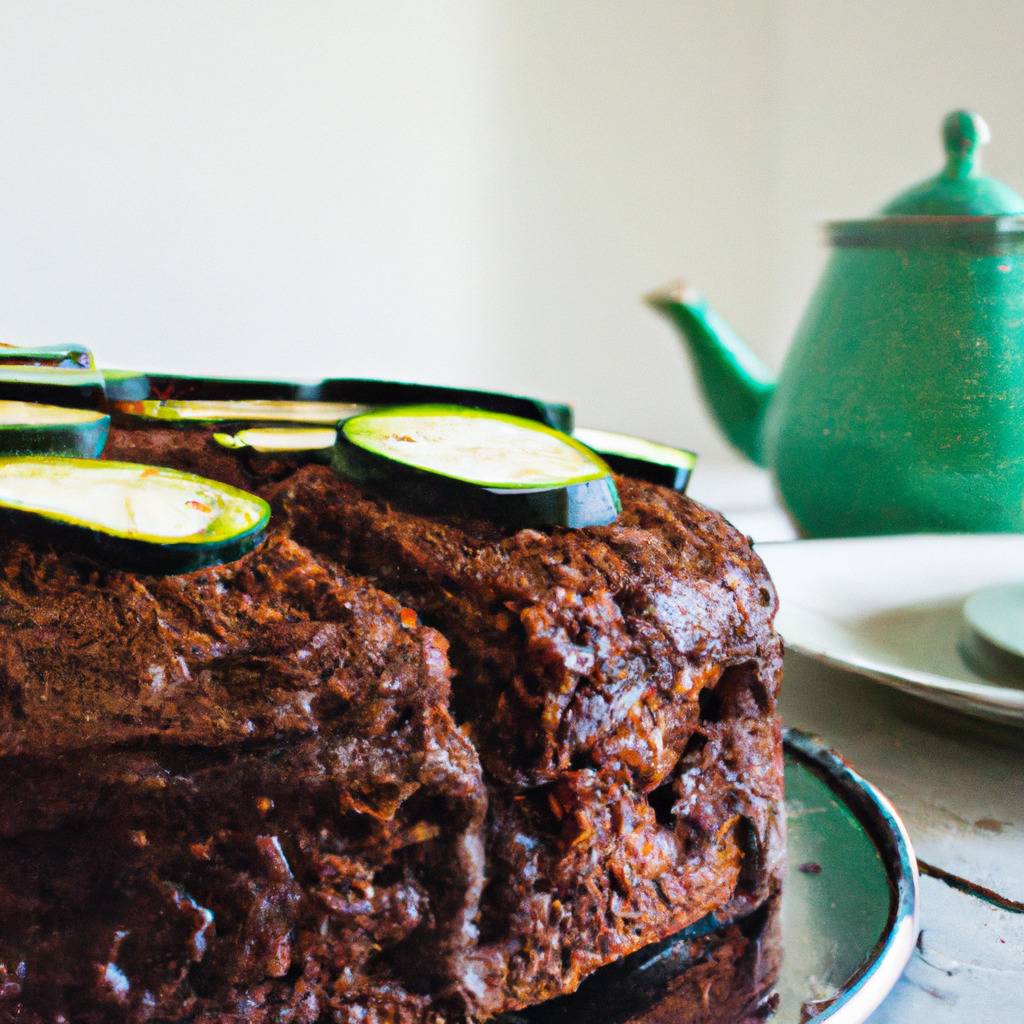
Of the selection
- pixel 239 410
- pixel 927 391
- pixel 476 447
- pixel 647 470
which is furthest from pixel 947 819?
pixel 927 391

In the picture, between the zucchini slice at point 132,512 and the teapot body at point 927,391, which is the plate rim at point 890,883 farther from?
the teapot body at point 927,391

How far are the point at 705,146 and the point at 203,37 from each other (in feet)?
4.07

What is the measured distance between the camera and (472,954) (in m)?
0.60

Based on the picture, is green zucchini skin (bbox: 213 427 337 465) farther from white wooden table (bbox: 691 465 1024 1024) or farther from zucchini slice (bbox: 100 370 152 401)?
white wooden table (bbox: 691 465 1024 1024)

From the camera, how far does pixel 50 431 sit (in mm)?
622

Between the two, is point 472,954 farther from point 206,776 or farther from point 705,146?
point 705,146

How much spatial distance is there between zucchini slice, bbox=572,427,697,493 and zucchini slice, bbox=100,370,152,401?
0.91ft

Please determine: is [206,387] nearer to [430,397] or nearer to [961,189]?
[430,397]

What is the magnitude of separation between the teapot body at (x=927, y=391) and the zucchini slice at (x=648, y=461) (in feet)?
2.41

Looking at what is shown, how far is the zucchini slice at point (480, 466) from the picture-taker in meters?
0.64

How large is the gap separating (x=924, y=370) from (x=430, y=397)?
88 cm

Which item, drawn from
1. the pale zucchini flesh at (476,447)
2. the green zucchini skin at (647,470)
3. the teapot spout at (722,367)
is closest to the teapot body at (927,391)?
the teapot spout at (722,367)

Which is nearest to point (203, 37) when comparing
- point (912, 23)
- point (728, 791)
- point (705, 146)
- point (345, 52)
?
point (345, 52)

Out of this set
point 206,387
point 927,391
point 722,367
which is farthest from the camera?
point 722,367
